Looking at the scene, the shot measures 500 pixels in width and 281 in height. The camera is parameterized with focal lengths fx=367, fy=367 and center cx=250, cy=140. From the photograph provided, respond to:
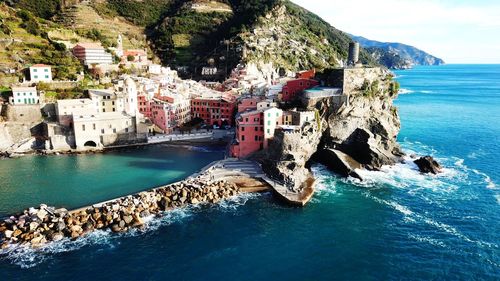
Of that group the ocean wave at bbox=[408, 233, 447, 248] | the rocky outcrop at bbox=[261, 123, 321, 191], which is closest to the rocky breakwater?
the rocky outcrop at bbox=[261, 123, 321, 191]

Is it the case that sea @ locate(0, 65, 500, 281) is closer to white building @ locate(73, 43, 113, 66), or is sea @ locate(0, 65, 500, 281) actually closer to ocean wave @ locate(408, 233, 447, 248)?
ocean wave @ locate(408, 233, 447, 248)

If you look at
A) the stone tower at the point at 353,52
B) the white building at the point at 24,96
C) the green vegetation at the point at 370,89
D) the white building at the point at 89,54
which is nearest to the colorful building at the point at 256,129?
the green vegetation at the point at 370,89

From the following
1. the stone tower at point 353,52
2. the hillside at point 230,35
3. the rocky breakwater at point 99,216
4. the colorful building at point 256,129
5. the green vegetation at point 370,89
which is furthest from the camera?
the hillside at point 230,35

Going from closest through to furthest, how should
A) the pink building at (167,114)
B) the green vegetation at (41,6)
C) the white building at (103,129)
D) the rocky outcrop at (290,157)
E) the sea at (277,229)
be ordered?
the sea at (277,229), the rocky outcrop at (290,157), the white building at (103,129), the pink building at (167,114), the green vegetation at (41,6)

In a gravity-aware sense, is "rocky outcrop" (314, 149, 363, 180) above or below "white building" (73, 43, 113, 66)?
below

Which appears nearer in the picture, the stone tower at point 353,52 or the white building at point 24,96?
the white building at point 24,96

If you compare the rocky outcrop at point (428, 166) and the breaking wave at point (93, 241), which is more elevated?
the rocky outcrop at point (428, 166)

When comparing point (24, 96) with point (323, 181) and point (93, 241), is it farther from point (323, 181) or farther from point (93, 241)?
point (323, 181)

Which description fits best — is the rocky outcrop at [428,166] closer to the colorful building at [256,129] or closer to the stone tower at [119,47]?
the colorful building at [256,129]

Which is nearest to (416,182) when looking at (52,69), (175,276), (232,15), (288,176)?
(288,176)
